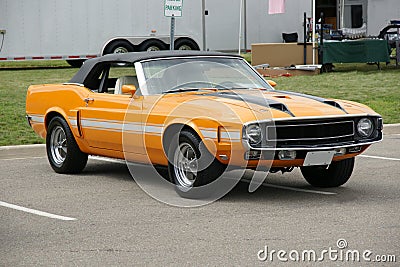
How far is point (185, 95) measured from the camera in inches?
352

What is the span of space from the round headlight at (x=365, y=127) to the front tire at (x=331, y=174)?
1.41ft

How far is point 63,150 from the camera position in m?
10.5

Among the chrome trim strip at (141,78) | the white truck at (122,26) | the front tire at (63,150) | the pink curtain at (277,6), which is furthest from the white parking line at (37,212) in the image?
the pink curtain at (277,6)

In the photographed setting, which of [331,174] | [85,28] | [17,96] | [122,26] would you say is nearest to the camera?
[331,174]

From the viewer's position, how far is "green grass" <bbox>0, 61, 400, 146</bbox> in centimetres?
1459

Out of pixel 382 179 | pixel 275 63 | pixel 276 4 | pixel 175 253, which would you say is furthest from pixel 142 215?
pixel 276 4

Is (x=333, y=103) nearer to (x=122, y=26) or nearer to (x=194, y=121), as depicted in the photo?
(x=194, y=121)

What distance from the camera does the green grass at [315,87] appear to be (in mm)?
14594

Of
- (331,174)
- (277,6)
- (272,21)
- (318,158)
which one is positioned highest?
(277,6)

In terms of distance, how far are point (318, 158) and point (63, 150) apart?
3.59 metres

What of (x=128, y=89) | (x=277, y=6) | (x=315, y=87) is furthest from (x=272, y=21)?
(x=128, y=89)

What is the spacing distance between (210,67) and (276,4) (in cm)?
1887

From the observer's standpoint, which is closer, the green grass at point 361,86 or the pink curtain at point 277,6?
the green grass at point 361,86

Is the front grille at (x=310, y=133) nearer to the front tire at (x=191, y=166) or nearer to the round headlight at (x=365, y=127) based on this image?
the round headlight at (x=365, y=127)
